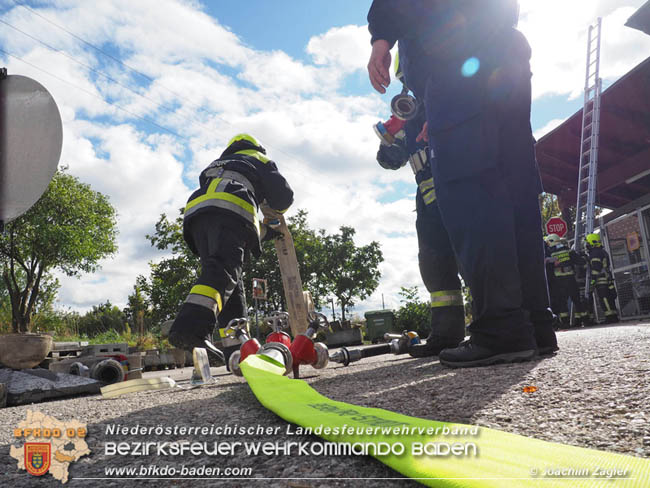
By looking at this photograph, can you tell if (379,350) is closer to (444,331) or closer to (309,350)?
(444,331)

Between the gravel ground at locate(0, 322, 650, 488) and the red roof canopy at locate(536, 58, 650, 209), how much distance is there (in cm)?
1037

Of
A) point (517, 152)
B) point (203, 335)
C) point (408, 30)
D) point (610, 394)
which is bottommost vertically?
point (610, 394)

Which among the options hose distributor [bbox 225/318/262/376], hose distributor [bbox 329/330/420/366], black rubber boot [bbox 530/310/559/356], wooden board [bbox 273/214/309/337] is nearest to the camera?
black rubber boot [bbox 530/310/559/356]

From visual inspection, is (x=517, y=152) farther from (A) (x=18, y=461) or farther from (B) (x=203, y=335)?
(A) (x=18, y=461)

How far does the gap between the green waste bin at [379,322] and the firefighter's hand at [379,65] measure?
1273 cm

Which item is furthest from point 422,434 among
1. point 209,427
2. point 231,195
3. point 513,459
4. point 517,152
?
point 231,195

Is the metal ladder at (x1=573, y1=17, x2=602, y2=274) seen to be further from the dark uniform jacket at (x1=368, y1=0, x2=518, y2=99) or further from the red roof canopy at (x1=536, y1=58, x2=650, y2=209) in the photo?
the dark uniform jacket at (x1=368, y1=0, x2=518, y2=99)

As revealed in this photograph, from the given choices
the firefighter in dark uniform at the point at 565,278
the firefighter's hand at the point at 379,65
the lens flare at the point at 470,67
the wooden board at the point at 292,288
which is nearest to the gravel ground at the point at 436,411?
the lens flare at the point at 470,67

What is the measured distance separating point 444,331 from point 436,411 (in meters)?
1.92

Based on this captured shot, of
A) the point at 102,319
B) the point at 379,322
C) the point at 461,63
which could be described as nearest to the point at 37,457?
the point at 461,63

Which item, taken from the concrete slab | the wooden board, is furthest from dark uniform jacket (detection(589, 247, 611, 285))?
the concrete slab

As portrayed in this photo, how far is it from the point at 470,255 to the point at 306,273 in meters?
20.2

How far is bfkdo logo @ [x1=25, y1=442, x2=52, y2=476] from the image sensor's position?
924 millimetres

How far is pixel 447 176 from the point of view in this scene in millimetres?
2094
